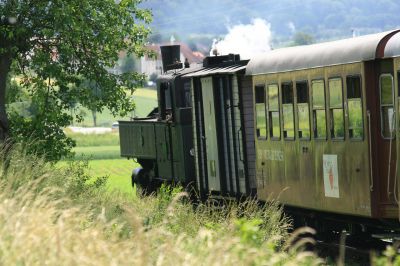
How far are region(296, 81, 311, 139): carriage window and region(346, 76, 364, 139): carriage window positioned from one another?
1.47 meters

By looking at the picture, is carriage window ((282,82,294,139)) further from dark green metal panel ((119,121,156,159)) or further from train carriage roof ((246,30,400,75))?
dark green metal panel ((119,121,156,159))

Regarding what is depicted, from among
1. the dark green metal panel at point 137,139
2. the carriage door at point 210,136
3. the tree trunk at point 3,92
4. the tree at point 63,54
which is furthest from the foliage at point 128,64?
the carriage door at point 210,136

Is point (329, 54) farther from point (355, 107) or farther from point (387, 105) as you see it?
point (387, 105)

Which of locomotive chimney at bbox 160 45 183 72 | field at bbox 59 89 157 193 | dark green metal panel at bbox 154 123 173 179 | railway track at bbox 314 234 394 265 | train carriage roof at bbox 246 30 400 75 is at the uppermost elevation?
locomotive chimney at bbox 160 45 183 72

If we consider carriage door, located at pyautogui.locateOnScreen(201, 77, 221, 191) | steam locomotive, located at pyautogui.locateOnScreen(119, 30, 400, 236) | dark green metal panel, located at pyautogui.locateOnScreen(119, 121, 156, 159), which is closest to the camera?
steam locomotive, located at pyautogui.locateOnScreen(119, 30, 400, 236)

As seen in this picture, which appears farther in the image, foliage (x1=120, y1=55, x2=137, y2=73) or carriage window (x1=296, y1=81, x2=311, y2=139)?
foliage (x1=120, y1=55, x2=137, y2=73)

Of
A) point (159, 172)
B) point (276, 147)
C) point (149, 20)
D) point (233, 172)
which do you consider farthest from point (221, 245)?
point (149, 20)

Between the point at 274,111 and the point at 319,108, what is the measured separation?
1855 mm

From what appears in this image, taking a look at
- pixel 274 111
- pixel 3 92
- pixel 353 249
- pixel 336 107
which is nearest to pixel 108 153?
pixel 3 92

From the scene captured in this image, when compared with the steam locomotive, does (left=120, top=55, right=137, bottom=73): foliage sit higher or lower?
higher

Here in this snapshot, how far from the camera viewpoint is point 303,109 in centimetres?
1683

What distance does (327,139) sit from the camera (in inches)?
630

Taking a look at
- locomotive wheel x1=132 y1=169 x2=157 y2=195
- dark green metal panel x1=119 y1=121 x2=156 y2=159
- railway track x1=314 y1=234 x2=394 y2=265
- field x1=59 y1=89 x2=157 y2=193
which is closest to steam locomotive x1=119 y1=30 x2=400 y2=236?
railway track x1=314 y1=234 x2=394 y2=265

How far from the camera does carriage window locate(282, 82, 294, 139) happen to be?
17281 mm
